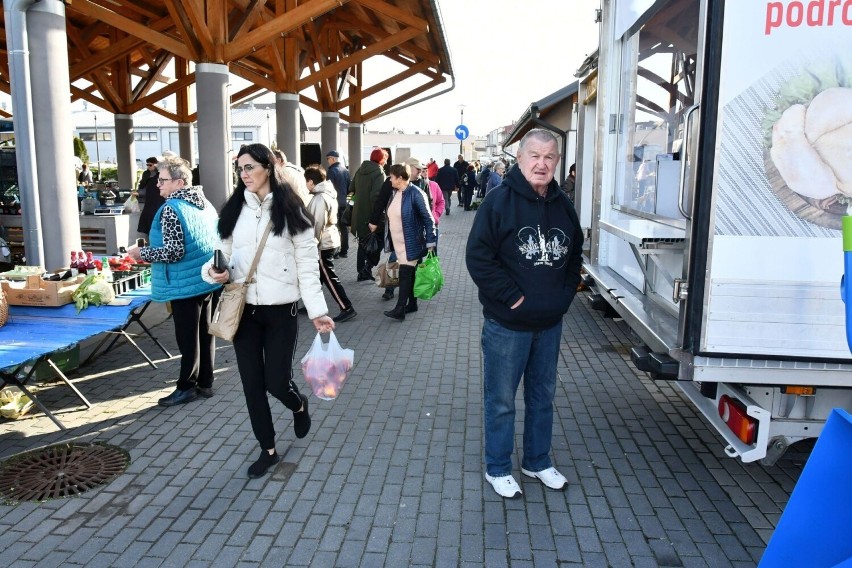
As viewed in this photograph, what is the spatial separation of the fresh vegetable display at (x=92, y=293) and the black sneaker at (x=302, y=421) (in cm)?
200

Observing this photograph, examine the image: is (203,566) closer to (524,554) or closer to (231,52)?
(524,554)

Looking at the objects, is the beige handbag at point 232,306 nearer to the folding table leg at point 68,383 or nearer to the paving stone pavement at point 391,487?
the paving stone pavement at point 391,487

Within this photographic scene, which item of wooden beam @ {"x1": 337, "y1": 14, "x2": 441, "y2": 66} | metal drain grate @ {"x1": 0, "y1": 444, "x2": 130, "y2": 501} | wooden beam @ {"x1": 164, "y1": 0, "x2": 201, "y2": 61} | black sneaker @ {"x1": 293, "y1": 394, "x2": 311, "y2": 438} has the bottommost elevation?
metal drain grate @ {"x1": 0, "y1": 444, "x2": 130, "y2": 501}

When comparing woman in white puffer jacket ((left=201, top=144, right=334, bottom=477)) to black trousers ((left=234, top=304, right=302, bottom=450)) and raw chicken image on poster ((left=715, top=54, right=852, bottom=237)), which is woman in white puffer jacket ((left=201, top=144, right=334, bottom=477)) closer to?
black trousers ((left=234, top=304, right=302, bottom=450))

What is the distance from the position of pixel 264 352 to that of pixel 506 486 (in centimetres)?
151

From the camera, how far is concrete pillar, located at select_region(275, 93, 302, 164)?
48.3 feet

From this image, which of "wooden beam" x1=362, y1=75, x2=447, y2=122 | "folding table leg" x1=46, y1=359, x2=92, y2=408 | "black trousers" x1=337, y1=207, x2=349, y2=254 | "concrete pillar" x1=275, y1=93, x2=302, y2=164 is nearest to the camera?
"folding table leg" x1=46, y1=359, x2=92, y2=408

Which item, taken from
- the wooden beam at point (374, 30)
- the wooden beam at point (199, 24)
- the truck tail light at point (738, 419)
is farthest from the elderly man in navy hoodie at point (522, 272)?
the wooden beam at point (374, 30)

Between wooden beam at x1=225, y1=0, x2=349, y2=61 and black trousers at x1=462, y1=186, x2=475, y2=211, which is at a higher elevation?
wooden beam at x1=225, y1=0, x2=349, y2=61

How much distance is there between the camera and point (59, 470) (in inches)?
156

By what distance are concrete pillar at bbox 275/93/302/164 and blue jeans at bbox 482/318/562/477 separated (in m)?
11.9

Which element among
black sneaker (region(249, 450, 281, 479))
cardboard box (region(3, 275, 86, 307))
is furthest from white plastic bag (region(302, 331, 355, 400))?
cardboard box (region(3, 275, 86, 307))

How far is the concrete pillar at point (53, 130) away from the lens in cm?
612

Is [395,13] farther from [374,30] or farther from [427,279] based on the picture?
[427,279]
